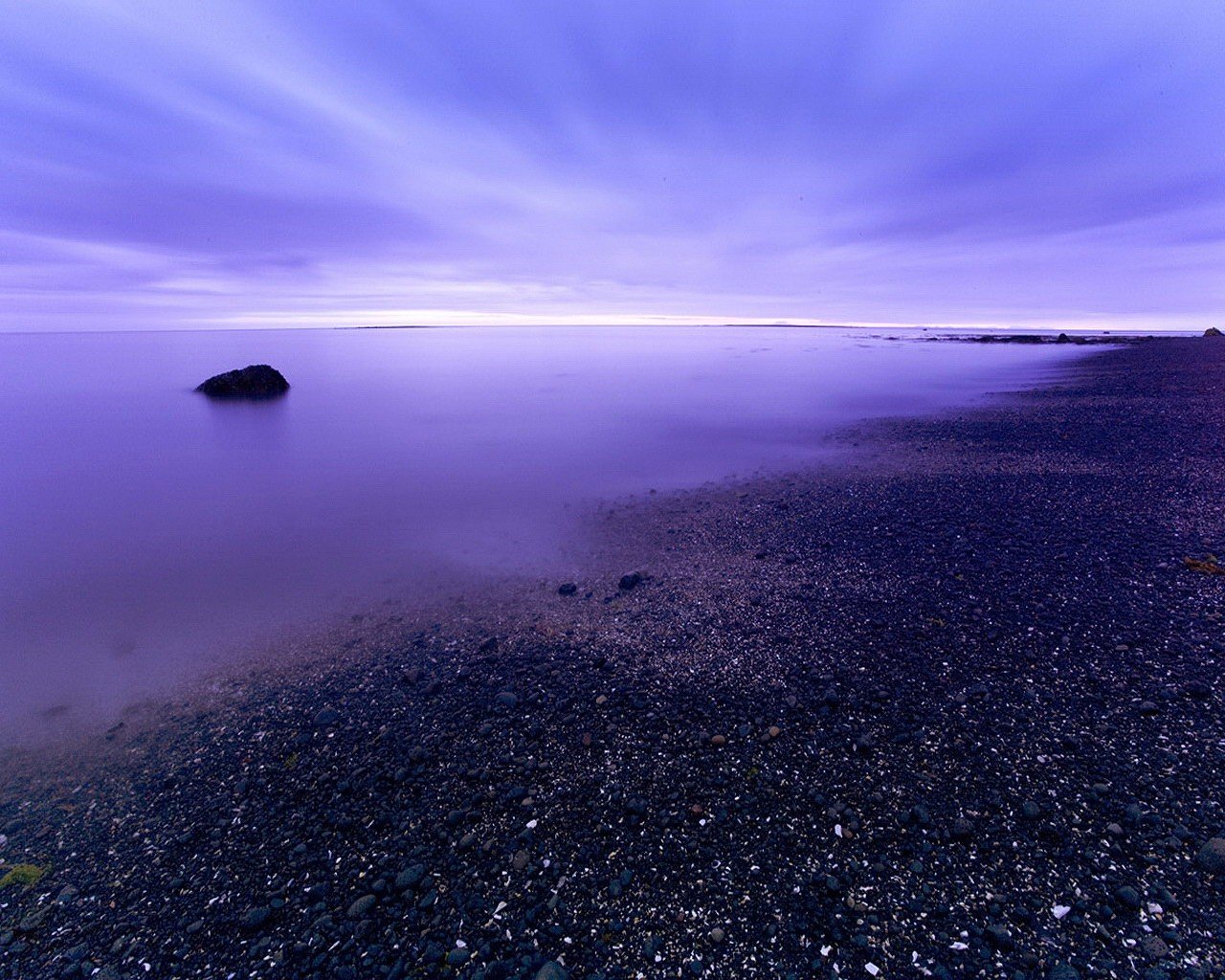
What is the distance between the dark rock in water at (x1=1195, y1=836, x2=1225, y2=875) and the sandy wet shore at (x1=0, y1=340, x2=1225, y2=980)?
2cm

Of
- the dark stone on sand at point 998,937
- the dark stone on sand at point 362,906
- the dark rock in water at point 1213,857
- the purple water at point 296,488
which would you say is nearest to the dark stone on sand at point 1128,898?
the dark rock in water at point 1213,857

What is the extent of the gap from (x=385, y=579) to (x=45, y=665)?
14.4 feet

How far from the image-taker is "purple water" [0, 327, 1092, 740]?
8516mm

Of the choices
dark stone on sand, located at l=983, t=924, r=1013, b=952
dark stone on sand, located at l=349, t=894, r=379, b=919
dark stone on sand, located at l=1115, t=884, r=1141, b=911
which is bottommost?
dark stone on sand, located at l=349, t=894, r=379, b=919

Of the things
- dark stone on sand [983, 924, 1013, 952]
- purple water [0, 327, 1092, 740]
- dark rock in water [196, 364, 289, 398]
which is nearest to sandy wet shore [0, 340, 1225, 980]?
dark stone on sand [983, 924, 1013, 952]

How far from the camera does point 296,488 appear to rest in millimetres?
16219

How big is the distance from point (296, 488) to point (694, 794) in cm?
1544

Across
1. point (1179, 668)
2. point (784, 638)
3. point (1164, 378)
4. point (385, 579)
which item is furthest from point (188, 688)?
point (1164, 378)

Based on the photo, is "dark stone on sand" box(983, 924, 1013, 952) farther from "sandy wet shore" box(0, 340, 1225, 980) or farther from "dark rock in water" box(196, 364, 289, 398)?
"dark rock in water" box(196, 364, 289, 398)

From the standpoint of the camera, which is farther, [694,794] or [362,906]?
[694,794]

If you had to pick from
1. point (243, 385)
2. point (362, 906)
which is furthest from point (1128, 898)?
point (243, 385)

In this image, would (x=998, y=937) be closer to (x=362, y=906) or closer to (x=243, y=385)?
(x=362, y=906)

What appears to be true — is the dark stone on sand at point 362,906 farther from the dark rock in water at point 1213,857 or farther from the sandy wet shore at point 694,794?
the dark rock in water at point 1213,857

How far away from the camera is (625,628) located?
728 centimetres
